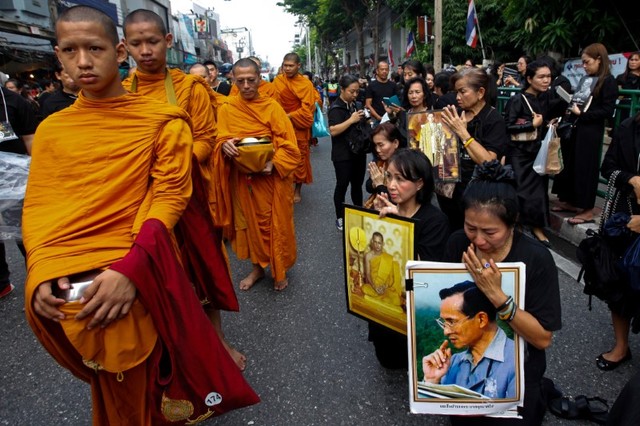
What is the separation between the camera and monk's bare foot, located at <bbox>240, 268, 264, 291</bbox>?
148 inches

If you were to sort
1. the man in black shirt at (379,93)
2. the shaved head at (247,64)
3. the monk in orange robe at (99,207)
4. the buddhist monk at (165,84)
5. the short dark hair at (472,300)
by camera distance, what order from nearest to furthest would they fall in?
1. the monk in orange robe at (99,207)
2. the short dark hair at (472,300)
3. the buddhist monk at (165,84)
4. the shaved head at (247,64)
5. the man in black shirt at (379,93)

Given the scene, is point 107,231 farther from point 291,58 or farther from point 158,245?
point 291,58

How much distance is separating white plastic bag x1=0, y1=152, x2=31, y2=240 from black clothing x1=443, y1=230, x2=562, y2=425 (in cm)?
262

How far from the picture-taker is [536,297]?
1.71 metres

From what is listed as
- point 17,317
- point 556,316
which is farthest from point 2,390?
point 556,316

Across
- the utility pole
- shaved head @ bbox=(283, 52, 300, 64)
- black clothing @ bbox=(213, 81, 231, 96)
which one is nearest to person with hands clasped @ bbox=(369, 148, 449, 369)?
shaved head @ bbox=(283, 52, 300, 64)

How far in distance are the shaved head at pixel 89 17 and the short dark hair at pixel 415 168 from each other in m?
1.30

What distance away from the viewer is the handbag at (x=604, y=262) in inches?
91.7

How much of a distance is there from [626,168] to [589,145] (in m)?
2.18

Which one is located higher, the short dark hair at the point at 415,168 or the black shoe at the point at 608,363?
the short dark hair at the point at 415,168

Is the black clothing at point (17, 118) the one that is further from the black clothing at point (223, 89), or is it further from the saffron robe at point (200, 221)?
the black clothing at point (223, 89)

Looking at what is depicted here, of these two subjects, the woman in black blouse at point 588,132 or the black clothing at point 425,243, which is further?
the woman in black blouse at point 588,132

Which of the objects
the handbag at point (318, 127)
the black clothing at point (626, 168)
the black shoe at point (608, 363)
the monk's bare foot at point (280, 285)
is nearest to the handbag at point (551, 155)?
the black clothing at point (626, 168)

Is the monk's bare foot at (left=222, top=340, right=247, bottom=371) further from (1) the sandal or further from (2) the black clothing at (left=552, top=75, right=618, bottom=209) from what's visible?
(2) the black clothing at (left=552, top=75, right=618, bottom=209)
